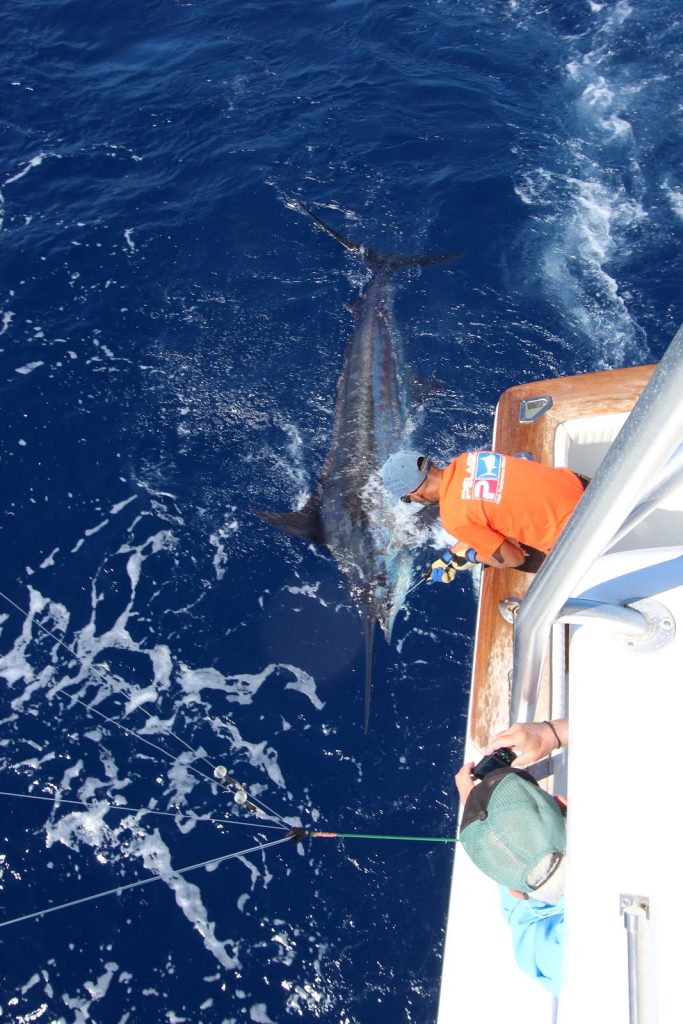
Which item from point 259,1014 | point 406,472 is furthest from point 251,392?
point 259,1014

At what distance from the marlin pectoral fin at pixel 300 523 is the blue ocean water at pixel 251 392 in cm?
19

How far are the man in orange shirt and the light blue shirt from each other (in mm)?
2510

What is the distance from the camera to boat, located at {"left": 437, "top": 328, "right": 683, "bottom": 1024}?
2.08 m

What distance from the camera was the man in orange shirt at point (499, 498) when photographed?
513cm

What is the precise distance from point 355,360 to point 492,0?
11.1 meters

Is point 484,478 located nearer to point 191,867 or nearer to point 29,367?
point 191,867

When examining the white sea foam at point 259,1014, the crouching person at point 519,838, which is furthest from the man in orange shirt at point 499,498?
the white sea foam at point 259,1014

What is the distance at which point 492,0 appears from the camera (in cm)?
1545

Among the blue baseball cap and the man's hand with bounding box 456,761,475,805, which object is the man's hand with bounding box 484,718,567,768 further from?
the blue baseball cap

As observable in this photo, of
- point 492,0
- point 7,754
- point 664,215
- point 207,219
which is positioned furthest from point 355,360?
point 492,0

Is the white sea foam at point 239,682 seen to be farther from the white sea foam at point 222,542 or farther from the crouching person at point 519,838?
the crouching person at point 519,838

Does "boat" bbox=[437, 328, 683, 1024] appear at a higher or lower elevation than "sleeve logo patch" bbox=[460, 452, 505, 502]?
lower

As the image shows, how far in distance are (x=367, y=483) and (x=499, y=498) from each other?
345 cm

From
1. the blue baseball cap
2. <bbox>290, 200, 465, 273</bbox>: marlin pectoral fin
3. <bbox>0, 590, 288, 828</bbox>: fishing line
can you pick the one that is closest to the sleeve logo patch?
the blue baseball cap
